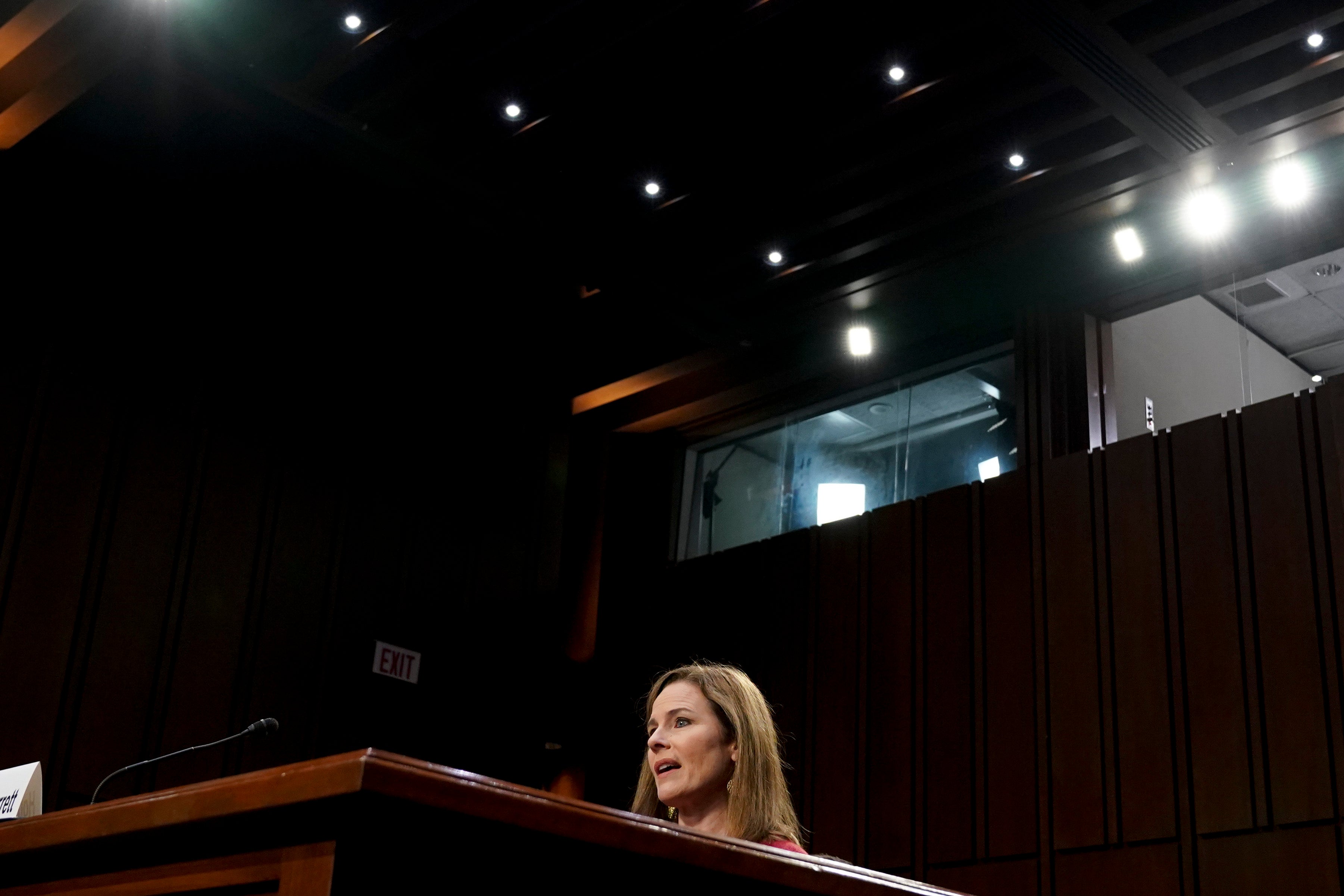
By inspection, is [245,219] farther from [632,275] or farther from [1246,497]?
[1246,497]

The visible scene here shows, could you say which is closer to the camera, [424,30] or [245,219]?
[424,30]

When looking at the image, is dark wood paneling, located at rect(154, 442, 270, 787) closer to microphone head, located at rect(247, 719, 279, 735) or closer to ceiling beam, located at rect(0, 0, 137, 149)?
ceiling beam, located at rect(0, 0, 137, 149)

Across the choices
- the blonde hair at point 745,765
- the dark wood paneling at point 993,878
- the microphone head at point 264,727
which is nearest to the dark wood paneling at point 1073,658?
the dark wood paneling at point 993,878

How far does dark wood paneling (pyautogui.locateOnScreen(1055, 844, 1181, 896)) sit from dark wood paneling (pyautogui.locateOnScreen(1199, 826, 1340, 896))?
12 centimetres

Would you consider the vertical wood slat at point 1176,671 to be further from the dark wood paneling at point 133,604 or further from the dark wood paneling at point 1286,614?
the dark wood paneling at point 133,604

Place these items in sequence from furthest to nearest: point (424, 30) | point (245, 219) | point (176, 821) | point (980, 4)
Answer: point (245, 219) → point (424, 30) → point (980, 4) → point (176, 821)

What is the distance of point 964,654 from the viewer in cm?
627

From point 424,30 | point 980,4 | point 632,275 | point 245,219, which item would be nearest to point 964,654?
point 632,275

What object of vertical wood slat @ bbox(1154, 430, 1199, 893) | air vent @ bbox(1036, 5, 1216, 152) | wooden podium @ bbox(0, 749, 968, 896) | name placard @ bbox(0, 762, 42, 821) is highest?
air vent @ bbox(1036, 5, 1216, 152)

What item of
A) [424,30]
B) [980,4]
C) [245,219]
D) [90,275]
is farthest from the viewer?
[245,219]

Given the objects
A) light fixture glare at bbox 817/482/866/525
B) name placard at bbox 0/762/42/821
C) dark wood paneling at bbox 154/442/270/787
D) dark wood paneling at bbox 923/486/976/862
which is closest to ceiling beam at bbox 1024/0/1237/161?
dark wood paneling at bbox 923/486/976/862

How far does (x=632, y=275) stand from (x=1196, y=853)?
138 inches

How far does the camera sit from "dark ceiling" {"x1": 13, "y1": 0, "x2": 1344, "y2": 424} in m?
5.39

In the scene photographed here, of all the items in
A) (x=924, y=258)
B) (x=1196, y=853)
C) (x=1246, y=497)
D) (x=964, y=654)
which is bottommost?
(x=1196, y=853)
